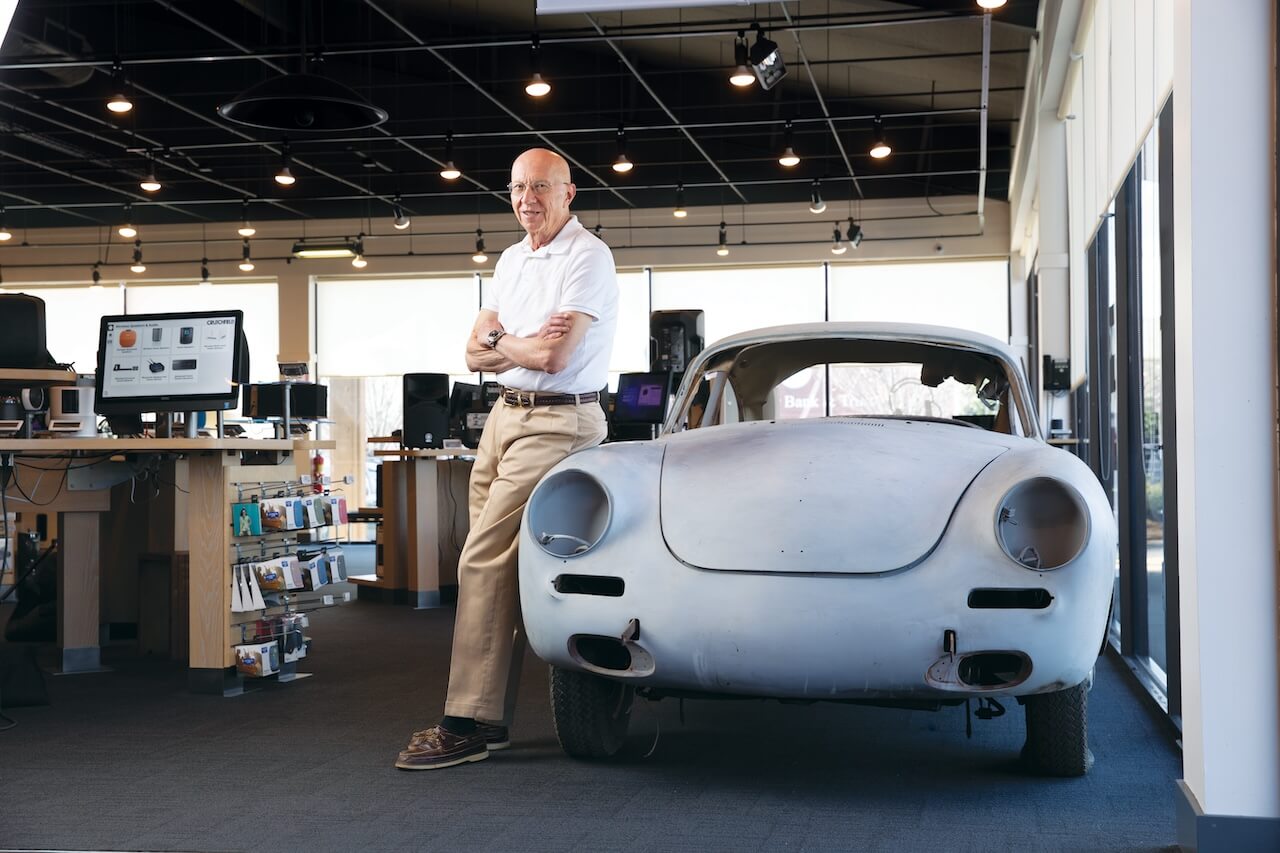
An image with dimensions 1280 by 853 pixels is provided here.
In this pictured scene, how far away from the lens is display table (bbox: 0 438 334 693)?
4.44m

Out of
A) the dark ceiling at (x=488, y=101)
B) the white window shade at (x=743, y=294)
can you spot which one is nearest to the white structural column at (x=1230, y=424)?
the dark ceiling at (x=488, y=101)

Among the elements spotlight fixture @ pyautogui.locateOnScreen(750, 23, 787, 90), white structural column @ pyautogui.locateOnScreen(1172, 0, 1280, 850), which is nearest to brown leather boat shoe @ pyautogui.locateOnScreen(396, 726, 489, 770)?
white structural column @ pyautogui.locateOnScreen(1172, 0, 1280, 850)

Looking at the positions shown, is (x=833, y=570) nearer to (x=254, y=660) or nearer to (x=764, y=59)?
(x=254, y=660)

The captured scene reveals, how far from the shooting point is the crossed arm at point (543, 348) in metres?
3.35

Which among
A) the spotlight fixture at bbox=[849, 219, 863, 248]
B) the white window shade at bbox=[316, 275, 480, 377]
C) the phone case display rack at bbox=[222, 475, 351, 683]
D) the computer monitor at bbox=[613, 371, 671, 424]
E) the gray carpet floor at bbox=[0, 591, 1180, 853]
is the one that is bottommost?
the gray carpet floor at bbox=[0, 591, 1180, 853]

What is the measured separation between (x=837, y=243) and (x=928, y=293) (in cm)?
168

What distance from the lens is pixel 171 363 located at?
496 centimetres

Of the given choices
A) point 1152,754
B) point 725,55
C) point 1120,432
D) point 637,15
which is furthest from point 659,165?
point 1152,754

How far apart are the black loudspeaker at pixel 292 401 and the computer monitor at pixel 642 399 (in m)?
2.01

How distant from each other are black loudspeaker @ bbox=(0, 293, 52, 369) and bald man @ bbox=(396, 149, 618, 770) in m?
2.91

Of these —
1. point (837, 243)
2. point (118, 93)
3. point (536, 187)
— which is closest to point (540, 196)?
point (536, 187)

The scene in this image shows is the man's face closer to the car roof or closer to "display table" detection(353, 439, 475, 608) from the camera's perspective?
the car roof

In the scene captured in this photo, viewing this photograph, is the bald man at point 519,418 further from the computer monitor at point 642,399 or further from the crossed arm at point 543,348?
the computer monitor at point 642,399

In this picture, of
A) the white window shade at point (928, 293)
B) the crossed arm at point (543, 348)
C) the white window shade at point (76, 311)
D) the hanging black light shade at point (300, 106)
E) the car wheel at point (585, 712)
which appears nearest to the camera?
the car wheel at point (585, 712)
